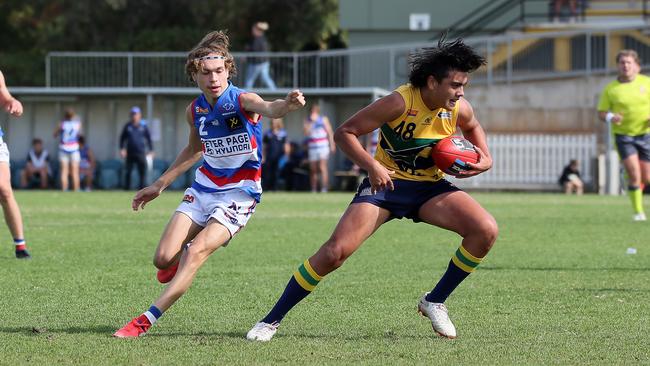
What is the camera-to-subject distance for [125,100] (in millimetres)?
33625

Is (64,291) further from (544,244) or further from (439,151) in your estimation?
(544,244)

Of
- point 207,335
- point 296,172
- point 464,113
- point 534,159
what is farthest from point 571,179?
point 207,335

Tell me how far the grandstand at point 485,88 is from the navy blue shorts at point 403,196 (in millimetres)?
21647

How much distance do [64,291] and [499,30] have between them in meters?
27.5

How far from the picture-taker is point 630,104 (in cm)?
1631

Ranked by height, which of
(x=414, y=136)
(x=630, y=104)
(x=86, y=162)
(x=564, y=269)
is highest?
(x=414, y=136)

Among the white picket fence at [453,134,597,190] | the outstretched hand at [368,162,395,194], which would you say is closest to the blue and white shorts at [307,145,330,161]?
the white picket fence at [453,134,597,190]

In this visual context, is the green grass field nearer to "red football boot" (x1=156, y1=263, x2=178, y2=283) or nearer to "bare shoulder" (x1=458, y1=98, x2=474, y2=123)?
"red football boot" (x1=156, y1=263, x2=178, y2=283)

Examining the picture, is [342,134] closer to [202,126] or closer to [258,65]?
[202,126]

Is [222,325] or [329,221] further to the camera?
[329,221]

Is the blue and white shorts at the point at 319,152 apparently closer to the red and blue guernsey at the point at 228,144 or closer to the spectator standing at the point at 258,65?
the spectator standing at the point at 258,65

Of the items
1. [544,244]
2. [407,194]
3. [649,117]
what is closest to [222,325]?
[407,194]

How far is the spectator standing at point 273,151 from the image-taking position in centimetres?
2920

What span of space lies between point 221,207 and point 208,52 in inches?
38.1
